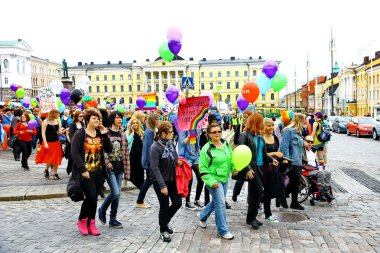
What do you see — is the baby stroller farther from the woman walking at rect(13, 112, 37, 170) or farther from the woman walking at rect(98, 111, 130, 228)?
the woman walking at rect(13, 112, 37, 170)

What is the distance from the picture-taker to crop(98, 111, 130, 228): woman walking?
6.17 m

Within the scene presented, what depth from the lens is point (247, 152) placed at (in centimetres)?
554

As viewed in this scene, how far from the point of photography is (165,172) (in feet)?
18.3

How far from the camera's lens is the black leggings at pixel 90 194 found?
5.69 metres

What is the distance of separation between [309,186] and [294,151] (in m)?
1.01

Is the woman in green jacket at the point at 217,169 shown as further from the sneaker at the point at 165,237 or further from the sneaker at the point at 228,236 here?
the sneaker at the point at 165,237

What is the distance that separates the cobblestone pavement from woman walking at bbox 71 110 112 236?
29 centimetres

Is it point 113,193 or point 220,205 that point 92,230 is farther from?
point 220,205

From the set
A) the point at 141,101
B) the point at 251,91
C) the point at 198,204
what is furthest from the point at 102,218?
the point at 141,101

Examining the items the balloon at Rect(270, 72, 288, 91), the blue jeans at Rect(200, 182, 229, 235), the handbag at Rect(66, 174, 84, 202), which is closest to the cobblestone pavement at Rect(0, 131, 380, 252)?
the blue jeans at Rect(200, 182, 229, 235)

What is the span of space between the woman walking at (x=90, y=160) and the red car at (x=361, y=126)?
78.2ft

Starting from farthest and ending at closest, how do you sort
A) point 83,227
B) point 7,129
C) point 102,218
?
point 7,129, point 102,218, point 83,227

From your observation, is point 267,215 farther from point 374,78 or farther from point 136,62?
point 136,62

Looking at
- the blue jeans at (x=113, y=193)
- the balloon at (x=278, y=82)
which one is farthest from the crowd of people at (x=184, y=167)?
the balloon at (x=278, y=82)
